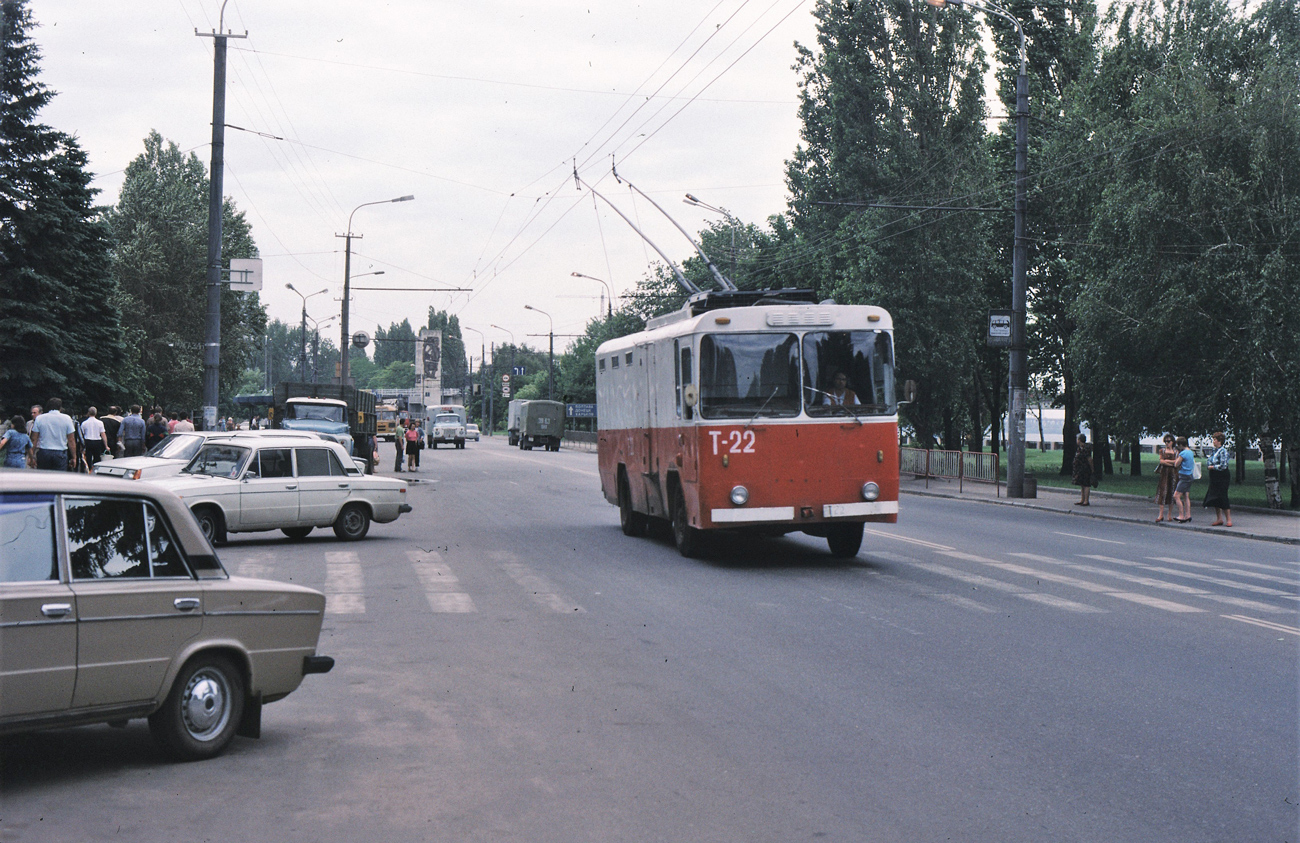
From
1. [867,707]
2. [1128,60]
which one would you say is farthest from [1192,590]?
[1128,60]

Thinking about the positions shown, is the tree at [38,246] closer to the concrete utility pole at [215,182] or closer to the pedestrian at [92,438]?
the pedestrian at [92,438]

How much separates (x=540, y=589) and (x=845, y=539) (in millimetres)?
4968

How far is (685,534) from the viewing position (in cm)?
1698

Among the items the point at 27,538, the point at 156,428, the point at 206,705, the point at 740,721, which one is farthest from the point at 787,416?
the point at 156,428

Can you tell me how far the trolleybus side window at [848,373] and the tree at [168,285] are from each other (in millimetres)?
49516

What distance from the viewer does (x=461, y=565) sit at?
16.1m

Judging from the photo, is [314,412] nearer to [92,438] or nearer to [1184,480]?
[92,438]

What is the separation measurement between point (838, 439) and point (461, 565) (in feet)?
16.0

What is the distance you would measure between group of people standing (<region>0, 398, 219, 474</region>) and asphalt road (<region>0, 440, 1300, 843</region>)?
9815mm

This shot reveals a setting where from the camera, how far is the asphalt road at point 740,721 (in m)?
5.68

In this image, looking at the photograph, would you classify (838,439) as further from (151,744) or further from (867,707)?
(151,744)

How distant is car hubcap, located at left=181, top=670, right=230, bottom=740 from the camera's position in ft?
21.4

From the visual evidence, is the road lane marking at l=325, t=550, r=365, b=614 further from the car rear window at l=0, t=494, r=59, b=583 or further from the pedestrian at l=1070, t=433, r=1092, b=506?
the pedestrian at l=1070, t=433, r=1092, b=506

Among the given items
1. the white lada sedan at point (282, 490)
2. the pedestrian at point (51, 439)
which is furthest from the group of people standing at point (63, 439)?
the white lada sedan at point (282, 490)
